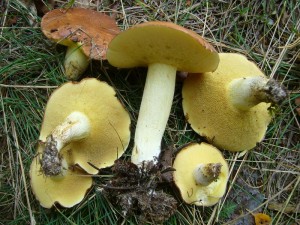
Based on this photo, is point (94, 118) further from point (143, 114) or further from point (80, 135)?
point (143, 114)

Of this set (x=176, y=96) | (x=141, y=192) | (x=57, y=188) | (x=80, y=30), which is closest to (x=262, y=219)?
(x=141, y=192)

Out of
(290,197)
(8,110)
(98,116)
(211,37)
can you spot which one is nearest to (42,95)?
(8,110)

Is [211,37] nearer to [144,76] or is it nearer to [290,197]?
[144,76]

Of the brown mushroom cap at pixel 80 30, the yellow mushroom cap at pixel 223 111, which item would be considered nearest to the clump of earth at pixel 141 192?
the yellow mushroom cap at pixel 223 111

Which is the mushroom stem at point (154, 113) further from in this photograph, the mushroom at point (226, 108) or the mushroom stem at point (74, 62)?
the mushroom stem at point (74, 62)

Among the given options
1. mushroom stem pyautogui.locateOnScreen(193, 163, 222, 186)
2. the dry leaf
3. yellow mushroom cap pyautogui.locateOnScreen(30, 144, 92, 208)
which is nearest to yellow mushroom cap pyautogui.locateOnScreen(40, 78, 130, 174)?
yellow mushroom cap pyautogui.locateOnScreen(30, 144, 92, 208)

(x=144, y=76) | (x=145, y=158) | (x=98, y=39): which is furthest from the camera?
(x=144, y=76)

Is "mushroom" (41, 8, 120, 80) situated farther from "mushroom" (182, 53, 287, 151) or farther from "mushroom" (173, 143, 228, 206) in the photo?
"mushroom" (173, 143, 228, 206)
